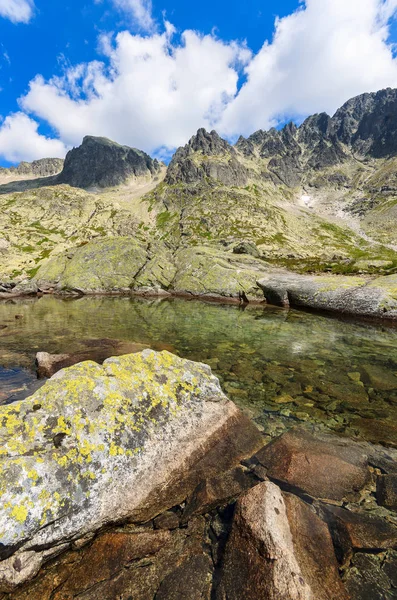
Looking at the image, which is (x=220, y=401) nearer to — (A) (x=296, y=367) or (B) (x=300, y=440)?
(B) (x=300, y=440)

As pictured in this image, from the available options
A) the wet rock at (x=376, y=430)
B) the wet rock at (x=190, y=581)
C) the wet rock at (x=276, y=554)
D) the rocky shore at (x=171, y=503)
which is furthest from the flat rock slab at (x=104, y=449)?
the wet rock at (x=376, y=430)

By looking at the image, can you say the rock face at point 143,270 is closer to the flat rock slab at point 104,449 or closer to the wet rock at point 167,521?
the flat rock slab at point 104,449

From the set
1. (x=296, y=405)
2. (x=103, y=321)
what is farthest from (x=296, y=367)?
(x=103, y=321)

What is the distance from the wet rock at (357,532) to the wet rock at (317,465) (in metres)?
0.50

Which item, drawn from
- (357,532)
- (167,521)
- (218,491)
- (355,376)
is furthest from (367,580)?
(355,376)

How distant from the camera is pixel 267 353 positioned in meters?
17.2

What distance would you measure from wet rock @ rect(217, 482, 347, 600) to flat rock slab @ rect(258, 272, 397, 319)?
84.1ft

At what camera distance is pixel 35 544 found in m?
4.95

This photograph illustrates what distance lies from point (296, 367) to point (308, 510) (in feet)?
30.5

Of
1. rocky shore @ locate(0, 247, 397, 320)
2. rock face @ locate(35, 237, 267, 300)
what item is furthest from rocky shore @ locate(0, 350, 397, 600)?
rock face @ locate(35, 237, 267, 300)

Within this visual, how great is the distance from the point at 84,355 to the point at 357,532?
12904 mm

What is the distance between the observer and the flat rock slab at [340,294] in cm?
2655

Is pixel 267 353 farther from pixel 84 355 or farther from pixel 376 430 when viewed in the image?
pixel 84 355

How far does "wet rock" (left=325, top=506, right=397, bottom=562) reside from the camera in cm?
546
